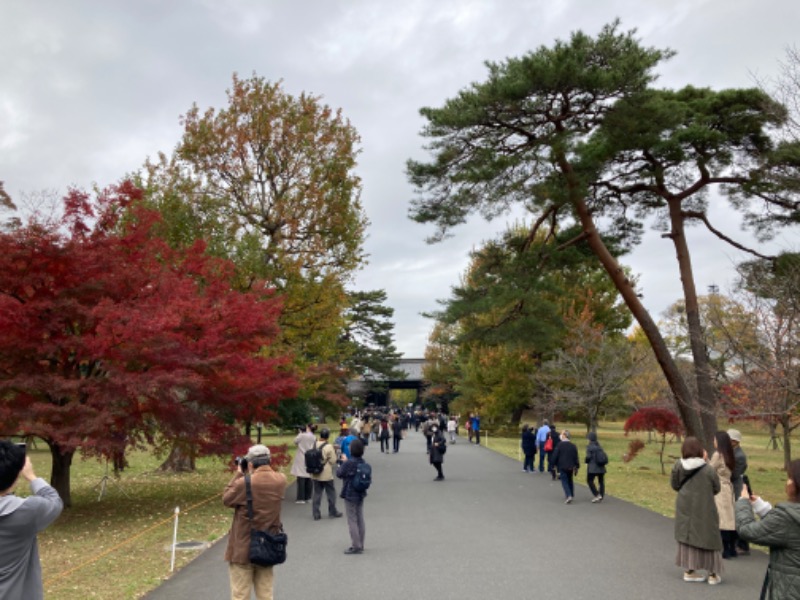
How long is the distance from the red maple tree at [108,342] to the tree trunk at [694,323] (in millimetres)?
10785

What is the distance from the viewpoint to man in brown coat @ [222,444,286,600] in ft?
17.4

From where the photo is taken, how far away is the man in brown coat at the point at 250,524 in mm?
5297

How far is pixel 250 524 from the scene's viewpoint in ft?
17.4

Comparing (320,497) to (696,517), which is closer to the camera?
(696,517)

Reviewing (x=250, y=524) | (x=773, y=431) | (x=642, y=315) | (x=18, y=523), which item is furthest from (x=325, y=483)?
(x=773, y=431)

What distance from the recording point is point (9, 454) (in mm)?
3287

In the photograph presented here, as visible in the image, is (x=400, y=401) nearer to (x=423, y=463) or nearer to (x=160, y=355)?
(x=423, y=463)

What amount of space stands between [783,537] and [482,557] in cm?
464

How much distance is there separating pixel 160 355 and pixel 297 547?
411 cm

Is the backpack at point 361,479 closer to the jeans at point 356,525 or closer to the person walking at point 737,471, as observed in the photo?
the jeans at point 356,525

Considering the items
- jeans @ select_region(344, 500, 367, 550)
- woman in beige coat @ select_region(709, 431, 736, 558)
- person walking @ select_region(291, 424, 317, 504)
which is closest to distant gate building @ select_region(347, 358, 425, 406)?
person walking @ select_region(291, 424, 317, 504)

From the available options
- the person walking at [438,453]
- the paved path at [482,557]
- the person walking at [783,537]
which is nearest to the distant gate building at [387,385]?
the person walking at [438,453]

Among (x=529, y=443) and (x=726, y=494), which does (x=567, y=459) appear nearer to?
(x=726, y=494)

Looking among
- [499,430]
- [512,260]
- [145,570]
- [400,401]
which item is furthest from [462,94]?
[400,401]
